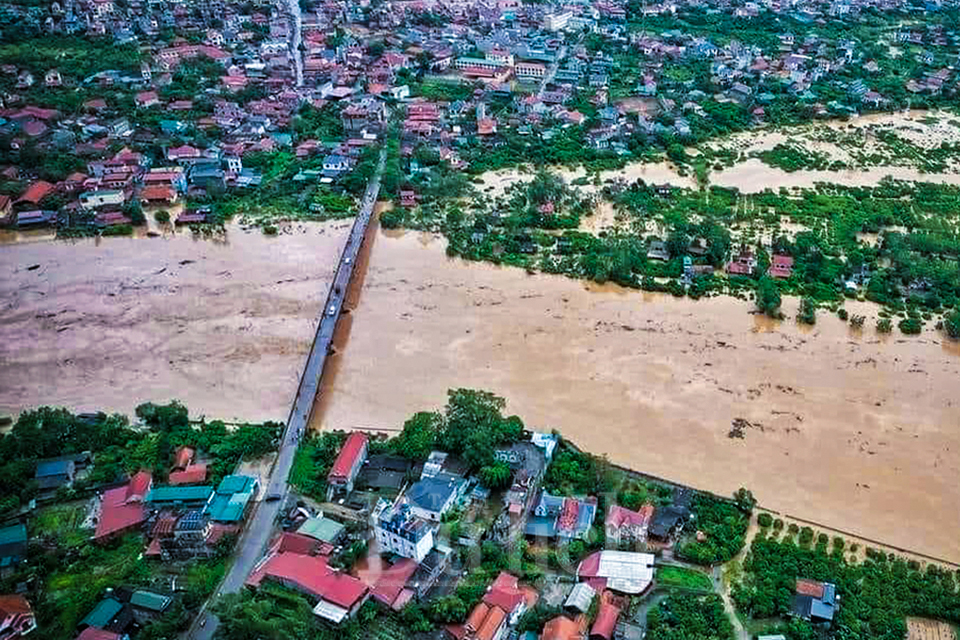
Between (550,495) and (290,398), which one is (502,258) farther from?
(550,495)

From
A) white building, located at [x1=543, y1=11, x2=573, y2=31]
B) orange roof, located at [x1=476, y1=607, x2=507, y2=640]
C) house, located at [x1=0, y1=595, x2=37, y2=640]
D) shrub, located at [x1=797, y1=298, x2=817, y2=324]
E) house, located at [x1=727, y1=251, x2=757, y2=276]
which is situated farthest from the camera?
white building, located at [x1=543, y1=11, x2=573, y2=31]

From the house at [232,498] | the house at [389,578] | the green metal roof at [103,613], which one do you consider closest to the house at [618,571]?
the house at [389,578]

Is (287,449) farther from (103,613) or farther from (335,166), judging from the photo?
(335,166)

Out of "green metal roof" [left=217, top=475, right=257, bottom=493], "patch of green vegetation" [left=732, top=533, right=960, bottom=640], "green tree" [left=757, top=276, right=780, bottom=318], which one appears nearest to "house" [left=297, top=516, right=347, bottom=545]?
"green metal roof" [left=217, top=475, right=257, bottom=493]

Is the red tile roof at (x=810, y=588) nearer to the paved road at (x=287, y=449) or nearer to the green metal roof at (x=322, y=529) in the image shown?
the green metal roof at (x=322, y=529)

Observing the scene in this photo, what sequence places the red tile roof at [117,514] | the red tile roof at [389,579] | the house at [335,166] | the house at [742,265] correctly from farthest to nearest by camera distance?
the house at [335,166], the house at [742,265], the red tile roof at [117,514], the red tile roof at [389,579]

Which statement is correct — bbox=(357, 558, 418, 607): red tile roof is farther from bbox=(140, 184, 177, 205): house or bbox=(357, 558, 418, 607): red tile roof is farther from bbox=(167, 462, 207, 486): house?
bbox=(140, 184, 177, 205): house
